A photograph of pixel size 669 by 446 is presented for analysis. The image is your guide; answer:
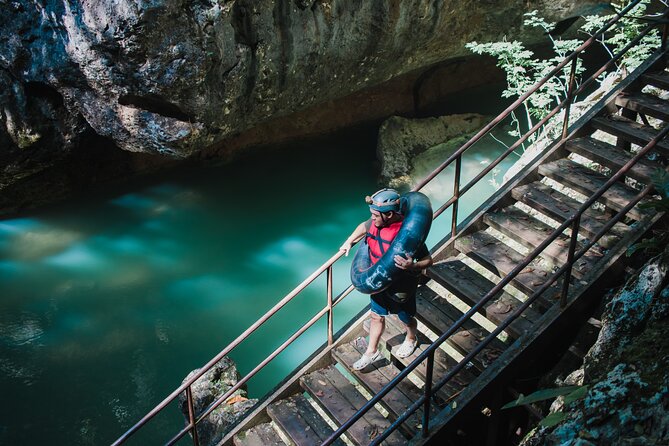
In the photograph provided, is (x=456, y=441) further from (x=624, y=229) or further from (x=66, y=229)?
(x=66, y=229)

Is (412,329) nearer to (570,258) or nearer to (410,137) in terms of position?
(570,258)

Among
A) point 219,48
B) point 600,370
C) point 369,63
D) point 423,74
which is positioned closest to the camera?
point 600,370

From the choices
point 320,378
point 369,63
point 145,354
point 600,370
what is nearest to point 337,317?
point 145,354

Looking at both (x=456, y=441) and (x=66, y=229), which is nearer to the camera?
(x=456, y=441)

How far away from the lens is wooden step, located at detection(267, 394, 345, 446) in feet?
16.6

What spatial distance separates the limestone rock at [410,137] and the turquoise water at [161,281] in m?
0.62

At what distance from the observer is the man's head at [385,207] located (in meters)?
4.54

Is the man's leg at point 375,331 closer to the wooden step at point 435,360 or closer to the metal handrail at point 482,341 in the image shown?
the wooden step at point 435,360

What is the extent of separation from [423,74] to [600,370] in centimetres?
1190

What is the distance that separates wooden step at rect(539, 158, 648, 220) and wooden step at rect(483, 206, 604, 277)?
425mm

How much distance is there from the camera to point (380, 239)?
4703mm

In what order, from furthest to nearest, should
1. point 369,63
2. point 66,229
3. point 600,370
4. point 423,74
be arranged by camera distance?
point 423,74
point 66,229
point 369,63
point 600,370

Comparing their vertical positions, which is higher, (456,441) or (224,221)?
(456,441)

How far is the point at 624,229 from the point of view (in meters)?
5.43
